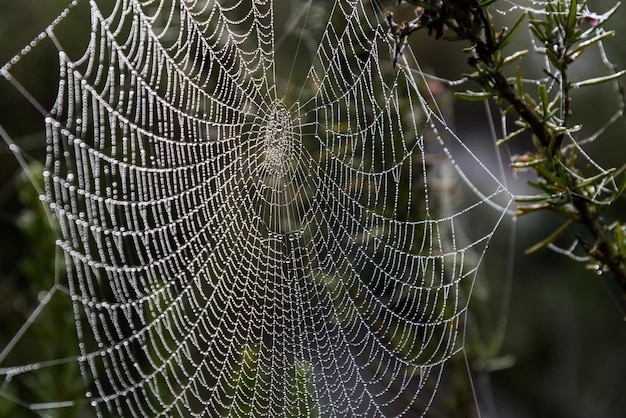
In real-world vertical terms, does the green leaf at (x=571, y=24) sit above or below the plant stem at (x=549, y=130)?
above

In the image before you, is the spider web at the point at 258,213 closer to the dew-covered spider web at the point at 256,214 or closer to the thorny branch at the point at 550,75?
the dew-covered spider web at the point at 256,214

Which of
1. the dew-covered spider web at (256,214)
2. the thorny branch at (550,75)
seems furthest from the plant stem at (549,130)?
the dew-covered spider web at (256,214)

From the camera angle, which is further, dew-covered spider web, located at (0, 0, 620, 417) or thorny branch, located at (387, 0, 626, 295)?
dew-covered spider web, located at (0, 0, 620, 417)

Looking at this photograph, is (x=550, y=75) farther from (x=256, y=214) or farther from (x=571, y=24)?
(x=256, y=214)

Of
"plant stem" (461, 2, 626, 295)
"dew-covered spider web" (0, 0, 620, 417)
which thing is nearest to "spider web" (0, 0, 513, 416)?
"dew-covered spider web" (0, 0, 620, 417)

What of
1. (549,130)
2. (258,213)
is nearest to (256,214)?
(258,213)

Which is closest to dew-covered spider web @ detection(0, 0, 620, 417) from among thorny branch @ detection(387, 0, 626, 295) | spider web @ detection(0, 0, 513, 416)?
spider web @ detection(0, 0, 513, 416)

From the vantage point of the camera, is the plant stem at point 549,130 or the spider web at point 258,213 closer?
the plant stem at point 549,130

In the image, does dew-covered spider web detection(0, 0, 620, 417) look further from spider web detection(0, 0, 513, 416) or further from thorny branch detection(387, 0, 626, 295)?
thorny branch detection(387, 0, 626, 295)

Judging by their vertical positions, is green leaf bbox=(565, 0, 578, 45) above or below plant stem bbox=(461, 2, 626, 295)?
above
